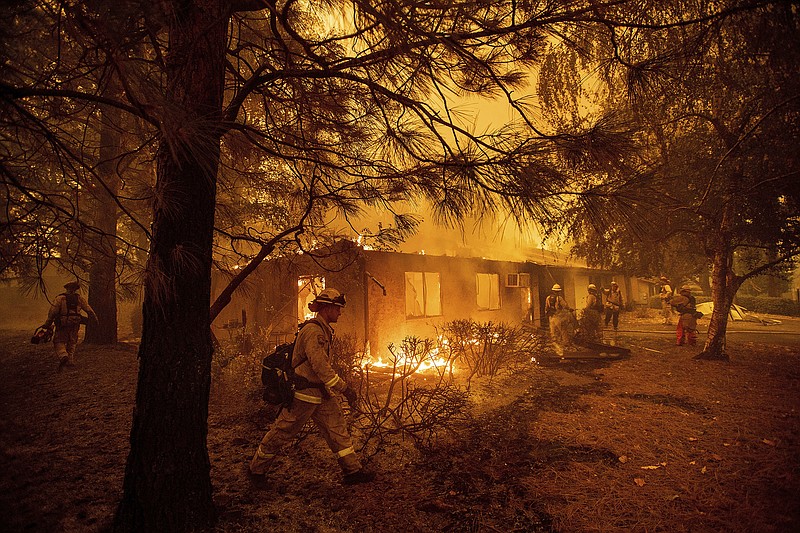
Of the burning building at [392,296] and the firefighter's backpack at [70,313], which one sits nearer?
the firefighter's backpack at [70,313]

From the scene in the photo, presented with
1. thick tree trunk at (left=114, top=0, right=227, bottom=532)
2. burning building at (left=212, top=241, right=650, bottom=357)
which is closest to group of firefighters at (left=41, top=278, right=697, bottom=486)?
thick tree trunk at (left=114, top=0, right=227, bottom=532)

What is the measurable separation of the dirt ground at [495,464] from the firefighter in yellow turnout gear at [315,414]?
0.22 m

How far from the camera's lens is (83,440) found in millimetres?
4727

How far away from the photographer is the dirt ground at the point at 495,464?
10.2 ft

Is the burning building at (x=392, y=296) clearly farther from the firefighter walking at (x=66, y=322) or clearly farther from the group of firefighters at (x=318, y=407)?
the group of firefighters at (x=318, y=407)

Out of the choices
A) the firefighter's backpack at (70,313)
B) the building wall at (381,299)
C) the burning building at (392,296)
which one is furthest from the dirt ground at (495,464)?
A: the burning building at (392,296)

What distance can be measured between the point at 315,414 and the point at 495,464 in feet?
6.58

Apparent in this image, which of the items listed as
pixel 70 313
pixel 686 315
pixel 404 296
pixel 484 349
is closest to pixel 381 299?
pixel 404 296

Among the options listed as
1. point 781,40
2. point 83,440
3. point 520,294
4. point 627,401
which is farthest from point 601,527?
point 520,294

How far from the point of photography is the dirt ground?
3109mm

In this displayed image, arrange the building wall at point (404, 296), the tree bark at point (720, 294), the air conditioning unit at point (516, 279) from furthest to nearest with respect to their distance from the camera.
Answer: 1. the air conditioning unit at point (516, 279)
2. the building wall at point (404, 296)
3. the tree bark at point (720, 294)

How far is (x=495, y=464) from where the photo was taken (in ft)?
13.5

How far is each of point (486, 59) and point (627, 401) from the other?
6157 millimetres

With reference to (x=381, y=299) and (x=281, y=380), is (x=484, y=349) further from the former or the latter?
(x=281, y=380)
